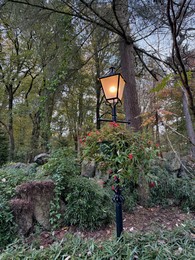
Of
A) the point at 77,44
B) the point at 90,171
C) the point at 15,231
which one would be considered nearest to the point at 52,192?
the point at 15,231

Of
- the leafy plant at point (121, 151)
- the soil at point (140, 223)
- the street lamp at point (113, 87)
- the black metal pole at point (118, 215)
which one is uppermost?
the street lamp at point (113, 87)

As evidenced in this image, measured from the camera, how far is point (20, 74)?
966 centimetres

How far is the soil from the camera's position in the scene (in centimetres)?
255

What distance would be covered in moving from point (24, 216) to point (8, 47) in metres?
9.41

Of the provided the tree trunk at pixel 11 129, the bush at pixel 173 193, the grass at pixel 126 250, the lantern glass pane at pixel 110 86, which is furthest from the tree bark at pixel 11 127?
the grass at pixel 126 250

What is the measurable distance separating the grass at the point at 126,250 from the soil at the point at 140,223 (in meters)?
0.79

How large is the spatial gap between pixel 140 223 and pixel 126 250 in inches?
67.2

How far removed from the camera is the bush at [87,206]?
9.12ft

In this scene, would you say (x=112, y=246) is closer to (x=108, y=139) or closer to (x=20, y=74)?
(x=108, y=139)

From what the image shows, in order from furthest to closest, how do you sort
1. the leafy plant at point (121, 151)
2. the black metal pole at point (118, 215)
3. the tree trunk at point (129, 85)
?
the tree trunk at point (129, 85)
the black metal pole at point (118, 215)
the leafy plant at point (121, 151)

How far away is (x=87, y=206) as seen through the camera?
9.29 feet

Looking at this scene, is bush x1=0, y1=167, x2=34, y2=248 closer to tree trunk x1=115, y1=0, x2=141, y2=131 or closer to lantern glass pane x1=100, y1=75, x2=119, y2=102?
lantern glass pane x1=100, y1=75, x2=119, y2=102

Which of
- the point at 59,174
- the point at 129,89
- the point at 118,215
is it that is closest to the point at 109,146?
the point at 118,215

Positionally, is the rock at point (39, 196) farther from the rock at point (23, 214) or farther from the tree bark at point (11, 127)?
the tree bark at point (11, 127)
